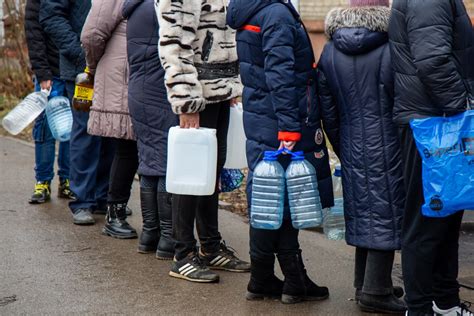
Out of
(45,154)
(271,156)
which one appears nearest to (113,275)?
(271,156)

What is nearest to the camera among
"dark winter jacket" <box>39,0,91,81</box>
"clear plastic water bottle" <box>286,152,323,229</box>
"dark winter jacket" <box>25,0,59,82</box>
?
"clear plastic water bottle" <box>286,152,323,229</box>

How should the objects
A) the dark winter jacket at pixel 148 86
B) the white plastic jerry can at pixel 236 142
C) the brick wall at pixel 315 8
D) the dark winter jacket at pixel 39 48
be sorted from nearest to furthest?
the dark winter jacket at pixel 148 86, the white plastic jerry can at pixel 236 142, the dark winter jacket at pixel 39 48, the brick wall at pixel 315 8

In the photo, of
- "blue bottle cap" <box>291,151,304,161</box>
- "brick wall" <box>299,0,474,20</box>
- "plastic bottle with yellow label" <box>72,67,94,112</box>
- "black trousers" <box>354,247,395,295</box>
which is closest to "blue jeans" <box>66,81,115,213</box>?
Answer: "plastic bottle with yellow label" <box>72,67,94,112</box>

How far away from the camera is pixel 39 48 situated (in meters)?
8.05

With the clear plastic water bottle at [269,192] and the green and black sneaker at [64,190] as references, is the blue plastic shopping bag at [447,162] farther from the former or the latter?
the green and black sneaker at [64,190]

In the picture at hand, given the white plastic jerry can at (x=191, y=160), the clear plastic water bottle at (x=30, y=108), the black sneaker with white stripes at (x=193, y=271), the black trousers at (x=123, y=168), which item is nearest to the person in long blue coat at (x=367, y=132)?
the white plastic jerry can at (x=191, y=160)

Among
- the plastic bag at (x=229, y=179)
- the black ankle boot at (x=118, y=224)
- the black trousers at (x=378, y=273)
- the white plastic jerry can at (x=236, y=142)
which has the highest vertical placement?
the white plastic jerry can at (x=236, y=142)

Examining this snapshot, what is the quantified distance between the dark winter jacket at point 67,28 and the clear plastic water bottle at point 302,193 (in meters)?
2.97

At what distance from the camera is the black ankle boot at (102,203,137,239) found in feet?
23.7

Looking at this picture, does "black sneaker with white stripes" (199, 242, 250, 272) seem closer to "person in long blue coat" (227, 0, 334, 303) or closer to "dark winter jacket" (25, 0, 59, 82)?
"person in long blue coat" (227, 0, 334, 303)

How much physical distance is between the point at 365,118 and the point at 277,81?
508 mm

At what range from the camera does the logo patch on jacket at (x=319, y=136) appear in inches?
212

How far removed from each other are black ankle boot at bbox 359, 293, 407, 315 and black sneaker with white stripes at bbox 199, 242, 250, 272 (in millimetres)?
1126

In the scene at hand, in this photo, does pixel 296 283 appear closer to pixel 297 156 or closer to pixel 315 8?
pixel 297 156
